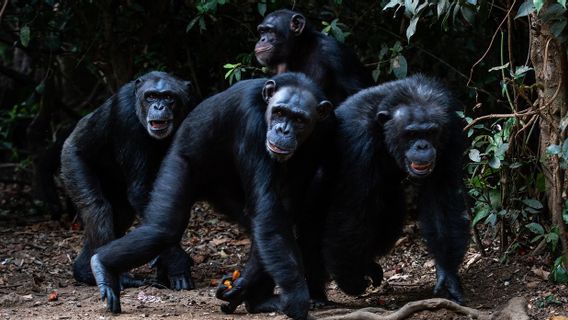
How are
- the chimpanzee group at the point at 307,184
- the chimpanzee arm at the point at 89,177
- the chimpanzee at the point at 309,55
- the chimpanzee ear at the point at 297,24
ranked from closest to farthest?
1. the chimpanzee group at the point at 307,184
2. the chimpanzee arm at the point at 89,177
3. the chimpanzee at the point at 309,55
4. the chimpanzee ear at the point at 297,24

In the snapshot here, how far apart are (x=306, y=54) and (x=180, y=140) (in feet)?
9.48

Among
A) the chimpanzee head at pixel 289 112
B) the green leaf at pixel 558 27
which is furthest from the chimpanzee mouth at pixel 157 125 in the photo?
the green leaf at pixel 558 27

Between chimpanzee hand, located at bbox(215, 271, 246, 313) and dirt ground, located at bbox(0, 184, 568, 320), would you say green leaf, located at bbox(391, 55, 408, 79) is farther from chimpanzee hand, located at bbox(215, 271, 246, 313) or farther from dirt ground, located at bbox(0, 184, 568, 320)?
chimpanzee hand, located at bbox(215, 271, 246, 313)

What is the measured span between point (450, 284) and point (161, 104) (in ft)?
11.0

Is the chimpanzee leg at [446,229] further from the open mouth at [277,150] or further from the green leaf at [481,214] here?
the open mouth at [277,150]

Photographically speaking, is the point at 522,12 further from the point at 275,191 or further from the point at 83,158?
the point at 83,158

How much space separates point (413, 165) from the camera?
24.5 feet

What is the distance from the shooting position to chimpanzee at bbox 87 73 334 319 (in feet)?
23.9

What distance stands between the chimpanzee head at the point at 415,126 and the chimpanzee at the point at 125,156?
2.51 meters

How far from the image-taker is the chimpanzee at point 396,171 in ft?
24.8

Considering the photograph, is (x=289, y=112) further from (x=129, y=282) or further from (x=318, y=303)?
(x=129, y=282)

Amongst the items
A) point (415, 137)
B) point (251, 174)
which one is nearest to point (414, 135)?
point (415, 137)

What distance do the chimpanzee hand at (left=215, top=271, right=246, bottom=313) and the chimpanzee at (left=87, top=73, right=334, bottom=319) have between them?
0.14 m

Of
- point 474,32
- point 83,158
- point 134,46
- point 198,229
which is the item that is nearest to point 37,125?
point 134,46
